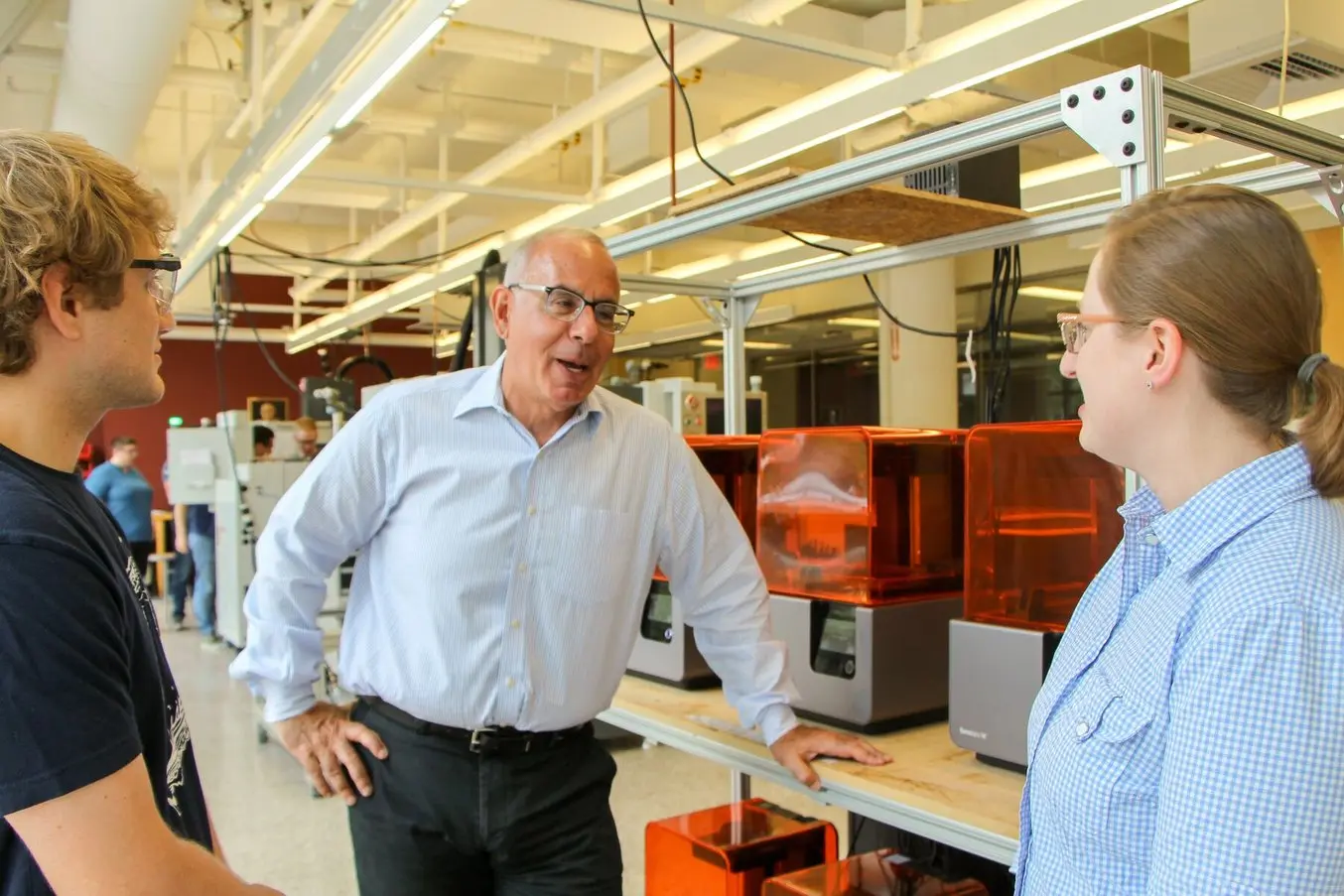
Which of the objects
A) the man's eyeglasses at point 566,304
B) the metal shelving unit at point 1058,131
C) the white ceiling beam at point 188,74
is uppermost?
the white ceiling beam at point 188,74

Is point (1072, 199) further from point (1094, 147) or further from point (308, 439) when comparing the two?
point (1094, 147)

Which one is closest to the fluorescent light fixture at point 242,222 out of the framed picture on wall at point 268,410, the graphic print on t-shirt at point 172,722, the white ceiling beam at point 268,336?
the framed picture on wall at point 268,410

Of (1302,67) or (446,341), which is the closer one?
(1302,67)

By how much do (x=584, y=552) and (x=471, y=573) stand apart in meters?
0.19

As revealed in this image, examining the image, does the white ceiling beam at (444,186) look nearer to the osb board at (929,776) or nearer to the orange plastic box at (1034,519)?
the osb board at (929,776)

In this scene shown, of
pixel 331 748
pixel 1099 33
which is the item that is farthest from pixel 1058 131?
pixel 1099 33

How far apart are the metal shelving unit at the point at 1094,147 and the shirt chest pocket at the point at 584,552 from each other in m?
0.57

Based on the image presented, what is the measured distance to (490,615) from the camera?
1.69 meters

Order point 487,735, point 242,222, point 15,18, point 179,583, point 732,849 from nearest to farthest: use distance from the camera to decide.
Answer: point 487,735
point 732,849
point 15,18
point 242,222
point 179,583

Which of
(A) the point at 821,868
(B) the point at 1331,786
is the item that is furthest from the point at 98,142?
(B) the point at 1331,786

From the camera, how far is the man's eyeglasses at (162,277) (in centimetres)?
103

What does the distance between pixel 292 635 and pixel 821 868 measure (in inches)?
43.4

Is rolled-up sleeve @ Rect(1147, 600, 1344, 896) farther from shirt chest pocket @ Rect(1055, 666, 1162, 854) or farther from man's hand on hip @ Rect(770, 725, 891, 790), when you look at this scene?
man's hand on hip @ Rect(770, 725, 891, 790)

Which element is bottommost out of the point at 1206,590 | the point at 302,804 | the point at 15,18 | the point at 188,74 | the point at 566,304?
the point at 302,804
